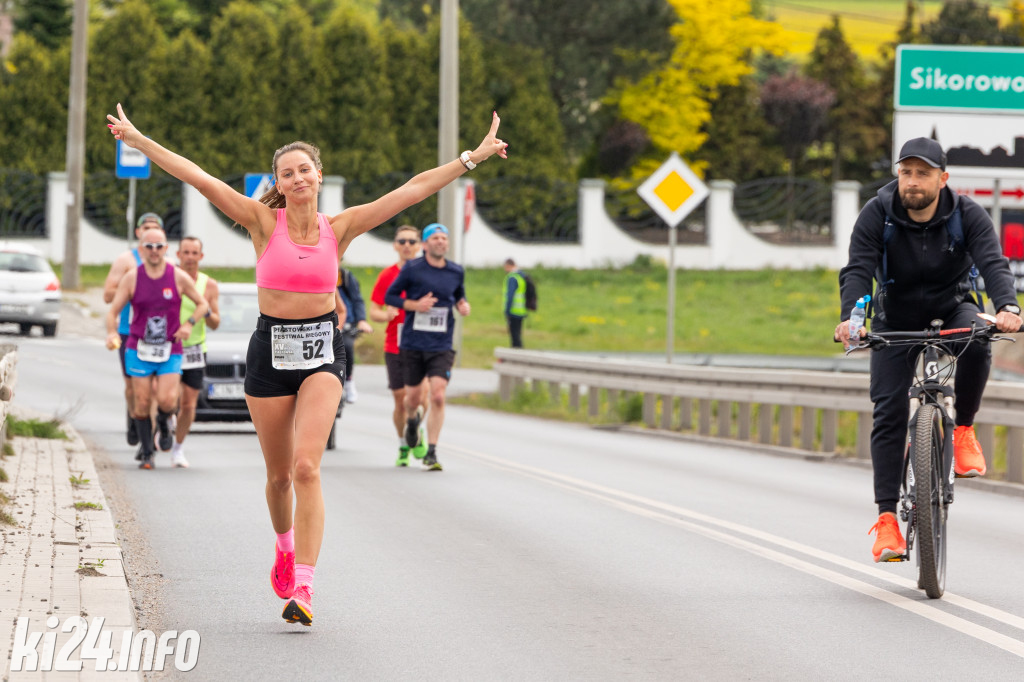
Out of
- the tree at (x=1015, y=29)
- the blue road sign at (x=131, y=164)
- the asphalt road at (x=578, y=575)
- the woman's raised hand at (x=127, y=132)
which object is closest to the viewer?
the asphalt road at (x=578, y=575)

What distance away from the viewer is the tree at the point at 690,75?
210 feet

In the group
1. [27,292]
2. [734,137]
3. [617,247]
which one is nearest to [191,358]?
[27,292]

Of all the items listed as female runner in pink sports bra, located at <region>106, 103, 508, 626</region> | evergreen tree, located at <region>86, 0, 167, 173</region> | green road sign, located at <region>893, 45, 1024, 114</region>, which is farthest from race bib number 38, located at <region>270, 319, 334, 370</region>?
evergreen tree, located at <region>86, 0, 167, 173</region>

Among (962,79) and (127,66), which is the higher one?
(127,66)

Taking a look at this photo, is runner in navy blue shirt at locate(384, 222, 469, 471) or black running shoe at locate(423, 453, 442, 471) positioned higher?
runner in navy blue shirt at locate(384, 222, 469, 471)

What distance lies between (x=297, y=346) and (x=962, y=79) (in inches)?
487

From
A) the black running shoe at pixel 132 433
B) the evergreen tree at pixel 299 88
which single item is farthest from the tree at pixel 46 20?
the black running shoe at pixel 132 433

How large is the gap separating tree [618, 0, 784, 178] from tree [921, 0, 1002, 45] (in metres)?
12.5

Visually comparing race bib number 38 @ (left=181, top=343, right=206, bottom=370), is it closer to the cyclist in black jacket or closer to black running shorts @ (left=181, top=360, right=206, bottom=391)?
black running shorts @ (left=181, top=360, right=206, bottom=391)

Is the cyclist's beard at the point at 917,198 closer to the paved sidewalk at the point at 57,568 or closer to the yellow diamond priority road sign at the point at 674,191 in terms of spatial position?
the paved sidewalk at the point at 57,568

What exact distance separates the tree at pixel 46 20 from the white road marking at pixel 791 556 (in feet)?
164

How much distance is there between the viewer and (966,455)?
27.0 ft

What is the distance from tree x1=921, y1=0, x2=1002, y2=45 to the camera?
75.1 meters

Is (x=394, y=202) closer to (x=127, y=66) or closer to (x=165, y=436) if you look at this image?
(x=165, y=436)
